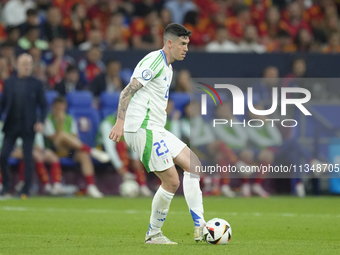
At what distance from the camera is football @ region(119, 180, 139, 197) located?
492 inches

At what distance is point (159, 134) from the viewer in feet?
20.4

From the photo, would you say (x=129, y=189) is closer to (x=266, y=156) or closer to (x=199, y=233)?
(x=266, y=156)

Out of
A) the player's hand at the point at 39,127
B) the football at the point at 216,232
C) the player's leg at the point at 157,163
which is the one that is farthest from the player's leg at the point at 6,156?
the football at the point at 216,232

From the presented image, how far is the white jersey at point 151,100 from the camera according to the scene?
20.3 ft

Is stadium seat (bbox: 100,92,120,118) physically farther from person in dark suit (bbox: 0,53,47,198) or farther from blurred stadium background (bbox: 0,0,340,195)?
person in dark suit (bbox: 0,53,47,198)

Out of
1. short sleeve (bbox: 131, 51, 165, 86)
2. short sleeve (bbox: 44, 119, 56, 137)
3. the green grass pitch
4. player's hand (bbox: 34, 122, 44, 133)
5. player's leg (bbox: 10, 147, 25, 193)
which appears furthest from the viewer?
short sleeve (bbox: 44, 119, 56, 137)

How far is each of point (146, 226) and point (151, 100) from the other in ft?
7.46

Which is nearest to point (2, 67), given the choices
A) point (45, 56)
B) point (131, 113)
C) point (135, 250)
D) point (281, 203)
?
point (45, 56)

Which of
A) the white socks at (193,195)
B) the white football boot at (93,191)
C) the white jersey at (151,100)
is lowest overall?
the white football boot at (93,191)

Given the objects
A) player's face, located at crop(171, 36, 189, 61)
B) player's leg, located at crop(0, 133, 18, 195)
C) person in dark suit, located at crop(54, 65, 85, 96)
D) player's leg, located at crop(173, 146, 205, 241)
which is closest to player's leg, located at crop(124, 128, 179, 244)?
player's leg, located at crop(173, 146, 205, 241)

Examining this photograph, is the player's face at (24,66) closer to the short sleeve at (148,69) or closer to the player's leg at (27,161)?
the player's leg at (27,161)

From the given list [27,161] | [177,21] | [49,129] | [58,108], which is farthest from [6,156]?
[177,21]

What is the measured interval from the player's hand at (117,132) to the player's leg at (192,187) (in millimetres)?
689

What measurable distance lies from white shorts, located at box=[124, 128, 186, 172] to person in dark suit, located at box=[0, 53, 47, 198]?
566 cm
